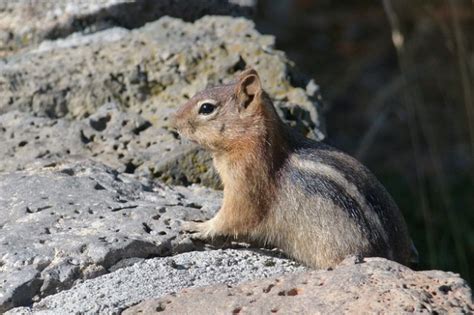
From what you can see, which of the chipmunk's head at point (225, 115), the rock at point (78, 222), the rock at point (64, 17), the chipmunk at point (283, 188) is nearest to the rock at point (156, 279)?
the rock at point (78, 222)

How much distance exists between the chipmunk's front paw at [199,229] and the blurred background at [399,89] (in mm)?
3664

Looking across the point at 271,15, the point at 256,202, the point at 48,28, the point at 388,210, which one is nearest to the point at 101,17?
the point at 48,28

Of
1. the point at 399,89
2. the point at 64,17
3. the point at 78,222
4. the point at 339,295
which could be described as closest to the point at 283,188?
the point at 78,222

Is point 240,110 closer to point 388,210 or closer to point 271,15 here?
point 388,210

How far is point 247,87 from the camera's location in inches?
178

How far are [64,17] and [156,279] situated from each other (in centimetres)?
238

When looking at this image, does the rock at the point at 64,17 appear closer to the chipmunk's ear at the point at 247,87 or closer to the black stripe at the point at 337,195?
the chipmunk's ear at the point at 247,87

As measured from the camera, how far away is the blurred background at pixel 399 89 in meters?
8.68

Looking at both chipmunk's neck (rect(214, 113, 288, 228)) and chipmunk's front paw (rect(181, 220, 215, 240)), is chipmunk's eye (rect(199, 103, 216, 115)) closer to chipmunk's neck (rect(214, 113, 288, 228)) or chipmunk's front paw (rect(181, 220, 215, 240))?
chipmunk's neck (rect(214, 113, 288, 228))

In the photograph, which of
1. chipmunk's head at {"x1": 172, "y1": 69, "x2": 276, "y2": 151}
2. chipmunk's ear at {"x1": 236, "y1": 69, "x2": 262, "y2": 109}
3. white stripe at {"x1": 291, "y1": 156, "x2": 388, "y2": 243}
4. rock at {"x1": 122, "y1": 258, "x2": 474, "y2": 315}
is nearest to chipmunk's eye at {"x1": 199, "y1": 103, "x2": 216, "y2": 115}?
chipmunk's head at {"x1": 172, "y1": 69, "x2": 276, "y2": 151}

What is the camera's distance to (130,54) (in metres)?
5.18

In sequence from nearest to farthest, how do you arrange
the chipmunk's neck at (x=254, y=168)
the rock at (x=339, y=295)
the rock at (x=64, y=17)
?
1. the rock at (x=339, y=295)
2. the chipmunk's neck at (x=254, y=168)
3. the rock at (x=64, y=17)

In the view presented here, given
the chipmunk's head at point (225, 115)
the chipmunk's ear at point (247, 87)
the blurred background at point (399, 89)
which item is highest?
the chipmunk's ear at point (247, 87)

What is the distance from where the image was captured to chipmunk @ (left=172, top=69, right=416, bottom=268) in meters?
4.02
